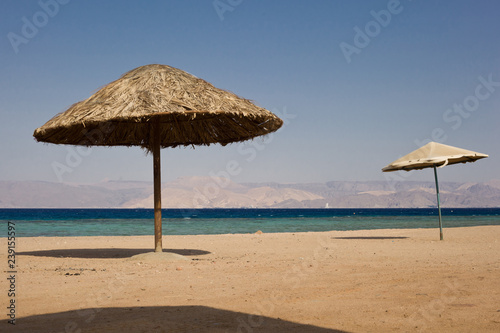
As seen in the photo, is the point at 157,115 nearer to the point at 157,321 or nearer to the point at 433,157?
the point at 157,321

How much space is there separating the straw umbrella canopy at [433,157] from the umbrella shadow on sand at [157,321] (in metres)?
9.02

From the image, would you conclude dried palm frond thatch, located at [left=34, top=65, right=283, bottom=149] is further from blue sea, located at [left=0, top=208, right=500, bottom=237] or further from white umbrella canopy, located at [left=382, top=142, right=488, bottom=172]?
blue sea, located at [left=0, top=208, right=500, bottom=237]

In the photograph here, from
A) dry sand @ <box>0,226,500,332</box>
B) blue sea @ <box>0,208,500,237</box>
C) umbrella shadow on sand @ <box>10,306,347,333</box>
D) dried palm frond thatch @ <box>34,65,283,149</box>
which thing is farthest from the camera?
blue sea @ <box>0,208,500,237</box>

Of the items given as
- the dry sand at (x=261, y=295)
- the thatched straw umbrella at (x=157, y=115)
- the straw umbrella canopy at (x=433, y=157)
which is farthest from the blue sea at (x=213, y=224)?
the dry sand at (x=261, y=295)

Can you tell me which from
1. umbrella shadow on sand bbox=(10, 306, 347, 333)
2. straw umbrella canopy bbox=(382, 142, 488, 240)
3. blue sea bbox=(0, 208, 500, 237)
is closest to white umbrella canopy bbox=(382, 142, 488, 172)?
straw umbrella canopy bbox=(382, 142, 488, 240)

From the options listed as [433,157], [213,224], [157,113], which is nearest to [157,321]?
[157,113]

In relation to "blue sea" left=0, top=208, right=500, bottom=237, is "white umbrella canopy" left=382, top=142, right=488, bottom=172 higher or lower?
higher

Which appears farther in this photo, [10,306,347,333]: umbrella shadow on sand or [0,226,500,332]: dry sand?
[0,226,500,332]: dry sand

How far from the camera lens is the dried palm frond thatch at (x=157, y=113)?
7.60 m

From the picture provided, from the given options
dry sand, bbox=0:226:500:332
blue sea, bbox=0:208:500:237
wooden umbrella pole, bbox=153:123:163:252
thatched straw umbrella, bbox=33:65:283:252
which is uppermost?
thatched straw umbrella, bbox=33:65:283:252

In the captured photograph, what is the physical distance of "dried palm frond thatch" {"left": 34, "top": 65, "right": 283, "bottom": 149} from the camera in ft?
24.9

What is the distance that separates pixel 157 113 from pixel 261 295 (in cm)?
361

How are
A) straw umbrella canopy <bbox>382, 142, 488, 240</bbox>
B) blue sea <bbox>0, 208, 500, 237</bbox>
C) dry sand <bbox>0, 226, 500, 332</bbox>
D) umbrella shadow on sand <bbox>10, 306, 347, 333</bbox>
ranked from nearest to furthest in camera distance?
1. umbrella shadow on sand <bbox>10, 306, 347, 333</bbox>
2. dry sand <bbox>0, 226, 500, 332</bbox>
3. straw umbrella canopy <bbox>382, 142, 488, 240</bbox>
4. blue sea <bbox>0, 208, 500, 237</bbox>

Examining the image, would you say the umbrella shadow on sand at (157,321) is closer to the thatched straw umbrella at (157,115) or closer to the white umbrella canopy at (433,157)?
the thatched straw umbrella at (157,115)
